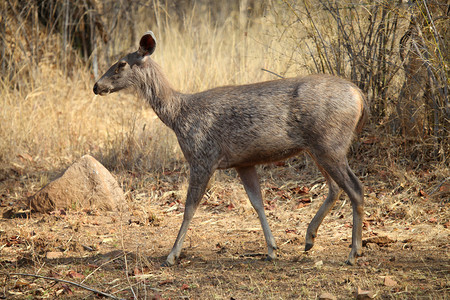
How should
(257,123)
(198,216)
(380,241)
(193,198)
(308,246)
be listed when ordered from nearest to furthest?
(257,123) → (193,198) → (308,246) → (380,241) → (198,216)

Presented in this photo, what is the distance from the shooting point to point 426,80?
22.3 feet

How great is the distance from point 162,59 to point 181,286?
23.6ft

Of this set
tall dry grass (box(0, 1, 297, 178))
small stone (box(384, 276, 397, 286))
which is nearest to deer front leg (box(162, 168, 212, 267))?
small stone (box(384, 276, 397, 286))

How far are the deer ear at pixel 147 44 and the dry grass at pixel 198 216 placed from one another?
196 centimetres

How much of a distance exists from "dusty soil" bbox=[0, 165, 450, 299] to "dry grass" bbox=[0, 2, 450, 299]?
0.06 feet

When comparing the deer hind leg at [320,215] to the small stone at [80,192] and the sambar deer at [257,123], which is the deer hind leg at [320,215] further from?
the small stone at [80,192]

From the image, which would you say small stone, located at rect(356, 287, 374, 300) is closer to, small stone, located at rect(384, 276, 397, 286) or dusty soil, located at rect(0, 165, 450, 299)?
dusty soil, located at rect(0, 165, 450, 299)

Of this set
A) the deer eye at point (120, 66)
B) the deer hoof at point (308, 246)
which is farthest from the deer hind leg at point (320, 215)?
the deer eye at point (120, 66)

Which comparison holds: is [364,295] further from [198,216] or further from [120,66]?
[120,66]

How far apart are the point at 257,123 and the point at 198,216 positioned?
2.19 meters

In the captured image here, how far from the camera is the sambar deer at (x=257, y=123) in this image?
477cm

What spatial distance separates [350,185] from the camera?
15.7 ft

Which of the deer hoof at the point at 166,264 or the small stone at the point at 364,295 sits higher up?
the small stone at the point at 364,295

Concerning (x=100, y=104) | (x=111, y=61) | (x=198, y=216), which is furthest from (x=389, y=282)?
(x=111, y=61)
